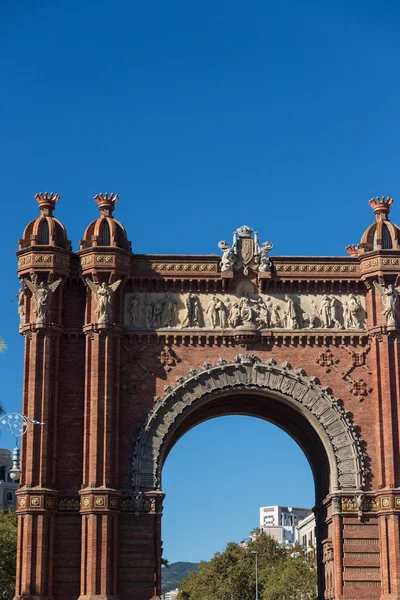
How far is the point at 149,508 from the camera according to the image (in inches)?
1704

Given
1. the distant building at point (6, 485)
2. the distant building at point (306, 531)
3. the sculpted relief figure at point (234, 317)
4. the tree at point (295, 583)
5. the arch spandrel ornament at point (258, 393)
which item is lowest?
the tree at point (295, 583)

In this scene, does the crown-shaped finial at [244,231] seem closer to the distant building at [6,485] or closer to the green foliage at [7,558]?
the green foliage at [7,558]

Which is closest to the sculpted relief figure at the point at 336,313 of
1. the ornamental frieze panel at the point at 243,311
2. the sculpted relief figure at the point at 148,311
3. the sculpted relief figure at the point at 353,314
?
the ornamental frieze panel at the point at 243,311

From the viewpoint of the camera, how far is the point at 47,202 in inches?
1804

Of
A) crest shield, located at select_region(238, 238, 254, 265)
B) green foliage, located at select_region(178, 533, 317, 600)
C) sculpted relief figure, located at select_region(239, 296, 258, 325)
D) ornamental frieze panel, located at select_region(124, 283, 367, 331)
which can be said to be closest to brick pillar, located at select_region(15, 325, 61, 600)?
ornamental frieze panel, located at select_region(124, 283, 367, 331)

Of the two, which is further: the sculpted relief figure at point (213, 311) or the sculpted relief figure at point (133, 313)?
the sculpted relief figure at point (213, 311)

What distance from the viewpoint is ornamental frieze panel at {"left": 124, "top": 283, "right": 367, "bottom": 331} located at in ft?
149

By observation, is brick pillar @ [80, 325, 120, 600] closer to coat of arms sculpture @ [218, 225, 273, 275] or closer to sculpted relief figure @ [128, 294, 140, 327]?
sculpted relief figure @ [128, 294, 140, 327]

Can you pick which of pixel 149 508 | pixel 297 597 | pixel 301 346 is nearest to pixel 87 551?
pixel 149 508

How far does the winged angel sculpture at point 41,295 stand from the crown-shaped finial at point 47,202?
10.1 ft

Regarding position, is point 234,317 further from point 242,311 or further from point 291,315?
point 291,315

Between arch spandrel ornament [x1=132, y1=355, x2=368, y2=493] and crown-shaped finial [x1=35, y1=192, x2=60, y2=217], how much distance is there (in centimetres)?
839

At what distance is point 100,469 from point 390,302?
12.7m

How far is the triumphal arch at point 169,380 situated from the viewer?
4269 cm
